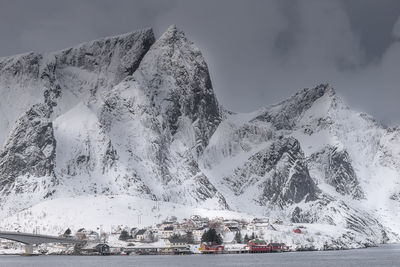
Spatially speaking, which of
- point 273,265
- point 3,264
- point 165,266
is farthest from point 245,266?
point 3,264

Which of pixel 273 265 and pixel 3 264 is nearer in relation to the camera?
pixel 273 265

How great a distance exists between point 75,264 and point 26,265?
13.5m

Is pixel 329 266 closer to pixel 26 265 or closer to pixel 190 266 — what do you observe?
pixel 190 266

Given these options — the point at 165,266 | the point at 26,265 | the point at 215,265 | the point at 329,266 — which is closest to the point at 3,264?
the point at 26,265

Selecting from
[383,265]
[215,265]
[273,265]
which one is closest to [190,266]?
[215,265]

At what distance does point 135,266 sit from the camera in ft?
607

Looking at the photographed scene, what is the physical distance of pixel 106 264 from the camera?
194 m

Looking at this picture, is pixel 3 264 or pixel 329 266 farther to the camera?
pixel 3 264

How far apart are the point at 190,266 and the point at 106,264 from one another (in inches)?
1059

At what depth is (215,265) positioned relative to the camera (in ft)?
601

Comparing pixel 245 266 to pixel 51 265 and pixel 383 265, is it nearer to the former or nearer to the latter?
pixel 383 265

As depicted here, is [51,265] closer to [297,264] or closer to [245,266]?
[245,266]

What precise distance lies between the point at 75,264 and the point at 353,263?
7389cm

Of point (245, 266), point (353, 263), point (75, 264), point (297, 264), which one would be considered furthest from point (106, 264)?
point (353, 263)
